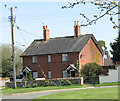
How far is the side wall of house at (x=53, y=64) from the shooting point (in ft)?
155

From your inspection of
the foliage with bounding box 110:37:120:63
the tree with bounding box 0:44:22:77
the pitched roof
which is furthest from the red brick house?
the tree with bounding box 0:44:22:77

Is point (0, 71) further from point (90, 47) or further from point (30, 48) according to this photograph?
point (90, 47)

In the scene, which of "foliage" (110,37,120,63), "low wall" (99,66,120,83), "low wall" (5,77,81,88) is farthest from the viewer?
"foliage" (110,37,120,63)

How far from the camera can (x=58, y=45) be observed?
50625 millimetres

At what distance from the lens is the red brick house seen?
155 ft

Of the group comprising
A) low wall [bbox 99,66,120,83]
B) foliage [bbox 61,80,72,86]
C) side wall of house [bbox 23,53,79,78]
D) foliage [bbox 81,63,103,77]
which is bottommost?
foliage [bbox 61,80,72,86]

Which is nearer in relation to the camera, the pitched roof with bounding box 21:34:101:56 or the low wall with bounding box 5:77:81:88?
the low wall with bounding box 5:77:81:88

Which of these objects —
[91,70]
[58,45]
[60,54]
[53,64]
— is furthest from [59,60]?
[91,70]

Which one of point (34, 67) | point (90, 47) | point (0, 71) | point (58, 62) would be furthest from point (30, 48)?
point (0, 71)

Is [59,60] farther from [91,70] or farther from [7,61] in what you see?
[7,61]

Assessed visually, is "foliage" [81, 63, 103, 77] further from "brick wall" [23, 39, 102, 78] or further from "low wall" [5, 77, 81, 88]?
"low wall" [5, 77, 81, 88]

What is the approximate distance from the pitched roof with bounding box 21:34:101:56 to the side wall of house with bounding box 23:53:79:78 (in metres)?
0.89

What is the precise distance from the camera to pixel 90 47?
50.4 metres

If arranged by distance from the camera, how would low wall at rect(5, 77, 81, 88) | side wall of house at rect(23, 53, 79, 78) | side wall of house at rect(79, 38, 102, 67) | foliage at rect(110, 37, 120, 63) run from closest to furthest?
low wall at rect(5, 77, 81, 88), foliage at rect(110, 37, 120, 63), side wall of house at rect(23, 53, 79, 78), side wall of house at rect(79, 38, 102, 67)
